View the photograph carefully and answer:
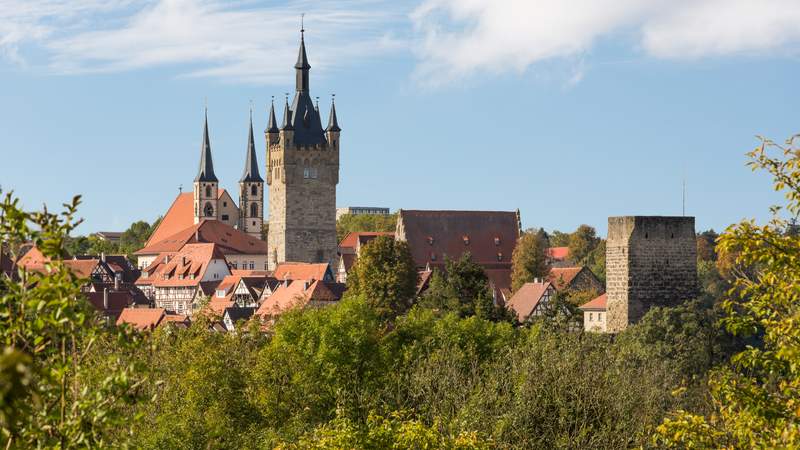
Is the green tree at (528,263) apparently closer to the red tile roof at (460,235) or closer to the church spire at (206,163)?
the red tile roof at (460,235)

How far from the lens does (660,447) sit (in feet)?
87.0

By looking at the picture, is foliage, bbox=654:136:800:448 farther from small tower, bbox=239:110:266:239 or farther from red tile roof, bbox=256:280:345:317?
small tower, bbox=239:110:266:239

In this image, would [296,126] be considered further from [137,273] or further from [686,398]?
[686,398]

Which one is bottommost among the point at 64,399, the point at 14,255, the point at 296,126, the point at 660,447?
the point at 660,447

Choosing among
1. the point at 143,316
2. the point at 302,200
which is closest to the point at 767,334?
the point at 143,316

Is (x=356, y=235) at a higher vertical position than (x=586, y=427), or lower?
higher

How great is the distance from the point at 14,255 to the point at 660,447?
19735 mm

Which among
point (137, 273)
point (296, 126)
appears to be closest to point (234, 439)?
point (296, 126)

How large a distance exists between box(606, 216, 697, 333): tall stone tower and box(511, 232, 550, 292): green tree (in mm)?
37499

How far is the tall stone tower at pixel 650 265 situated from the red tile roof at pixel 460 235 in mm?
43800

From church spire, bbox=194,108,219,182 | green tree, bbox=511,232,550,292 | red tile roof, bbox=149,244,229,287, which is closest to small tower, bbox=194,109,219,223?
church spire, bbox=194,108,219,182

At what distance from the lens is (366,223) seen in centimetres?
15912

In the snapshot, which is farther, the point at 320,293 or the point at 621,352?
A: the point at 320,293

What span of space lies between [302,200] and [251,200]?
91.3 feet
